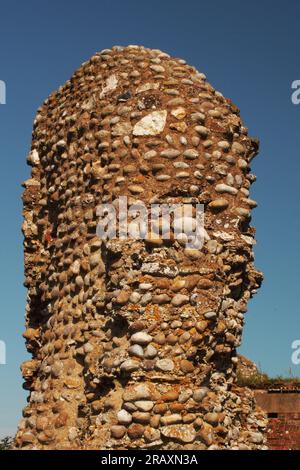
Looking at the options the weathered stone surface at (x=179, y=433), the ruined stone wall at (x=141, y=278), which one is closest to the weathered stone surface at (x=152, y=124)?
the ruined stone wall at (x=141, y=278)

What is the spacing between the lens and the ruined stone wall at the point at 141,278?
239 inches

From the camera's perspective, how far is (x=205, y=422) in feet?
19.7

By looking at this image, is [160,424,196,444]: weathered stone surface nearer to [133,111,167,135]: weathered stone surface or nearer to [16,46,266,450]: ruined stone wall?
[16,46,266,450]: ruined stone wall

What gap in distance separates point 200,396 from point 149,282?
114 cm

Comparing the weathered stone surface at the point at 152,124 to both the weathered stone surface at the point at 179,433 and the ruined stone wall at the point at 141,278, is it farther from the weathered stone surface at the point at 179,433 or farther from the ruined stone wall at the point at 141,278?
the weathered stone surface at the point at 179,433

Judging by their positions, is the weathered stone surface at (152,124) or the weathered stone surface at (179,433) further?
the weathered stone surface at (152,124)

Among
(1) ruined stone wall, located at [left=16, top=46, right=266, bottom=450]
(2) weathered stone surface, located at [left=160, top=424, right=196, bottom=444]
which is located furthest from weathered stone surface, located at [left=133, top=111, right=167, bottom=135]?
(2) weathered stone surface, located at [left=160, top=424, right=196, bottom=444]

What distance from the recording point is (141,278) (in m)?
6.35

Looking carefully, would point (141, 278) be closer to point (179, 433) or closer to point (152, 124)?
point (179, 433)

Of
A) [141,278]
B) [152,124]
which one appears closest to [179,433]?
[141,278]

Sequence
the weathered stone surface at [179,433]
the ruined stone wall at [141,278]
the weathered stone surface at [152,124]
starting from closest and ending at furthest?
1. the weathered stone surface at [179,433]
2. the ruined stone wall at [141,278]
3. the weathered stone surface at [152,124]
